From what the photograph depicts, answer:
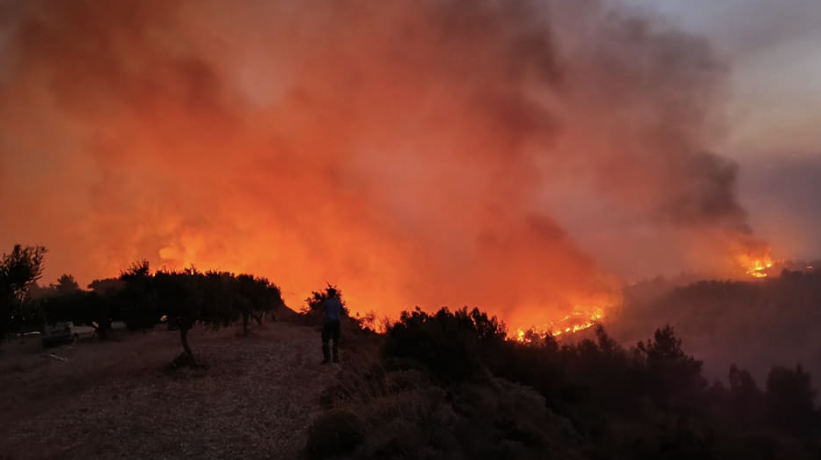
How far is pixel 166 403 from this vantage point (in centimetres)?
Result: 1612

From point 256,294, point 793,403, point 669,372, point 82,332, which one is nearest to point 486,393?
point 669,372

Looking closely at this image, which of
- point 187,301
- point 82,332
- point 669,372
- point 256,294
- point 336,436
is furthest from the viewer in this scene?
point 82,332

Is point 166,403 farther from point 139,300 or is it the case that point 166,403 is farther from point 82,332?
point 82,332

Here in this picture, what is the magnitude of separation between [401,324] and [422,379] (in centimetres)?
471

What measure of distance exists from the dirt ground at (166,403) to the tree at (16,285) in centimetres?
295

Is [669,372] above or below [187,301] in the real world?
below

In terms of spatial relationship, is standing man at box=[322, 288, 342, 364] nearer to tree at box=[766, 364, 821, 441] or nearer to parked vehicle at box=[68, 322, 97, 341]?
tree at box=[766, 364, 821, 441]

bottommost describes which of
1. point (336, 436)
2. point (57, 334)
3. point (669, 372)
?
point (669, 372)

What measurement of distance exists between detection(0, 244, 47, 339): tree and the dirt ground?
9.67 feet

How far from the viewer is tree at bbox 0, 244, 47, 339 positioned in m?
13.2

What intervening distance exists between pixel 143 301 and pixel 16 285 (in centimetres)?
801

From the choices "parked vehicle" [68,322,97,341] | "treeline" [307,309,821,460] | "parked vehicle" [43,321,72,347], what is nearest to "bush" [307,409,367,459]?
"treeline" [307,309,821,460]

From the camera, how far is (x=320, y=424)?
35.6 ft

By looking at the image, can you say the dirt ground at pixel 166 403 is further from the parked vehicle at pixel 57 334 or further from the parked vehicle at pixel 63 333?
the parked vehicle at pixel 63 333
